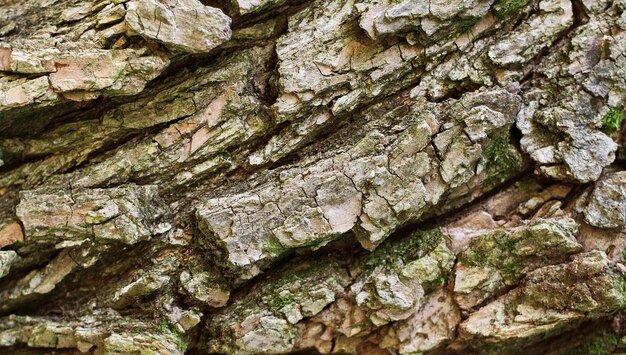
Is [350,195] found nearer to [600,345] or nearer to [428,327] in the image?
[428,327]

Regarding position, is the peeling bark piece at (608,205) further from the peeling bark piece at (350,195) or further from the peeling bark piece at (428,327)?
the peeling bark piece at (428,327)

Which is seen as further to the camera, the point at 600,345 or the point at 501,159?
the point at 600,345

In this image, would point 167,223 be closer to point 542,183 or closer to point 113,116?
point 113,116

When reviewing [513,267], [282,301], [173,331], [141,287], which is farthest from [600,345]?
[141,287]

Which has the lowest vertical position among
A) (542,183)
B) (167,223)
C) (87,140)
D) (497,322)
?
(497,322)

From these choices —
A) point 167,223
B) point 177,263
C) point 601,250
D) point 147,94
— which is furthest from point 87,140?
point 601,250

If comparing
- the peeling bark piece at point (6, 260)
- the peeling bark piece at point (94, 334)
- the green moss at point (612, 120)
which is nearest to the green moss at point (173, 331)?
the peeling bark piece at point (94, 334)
